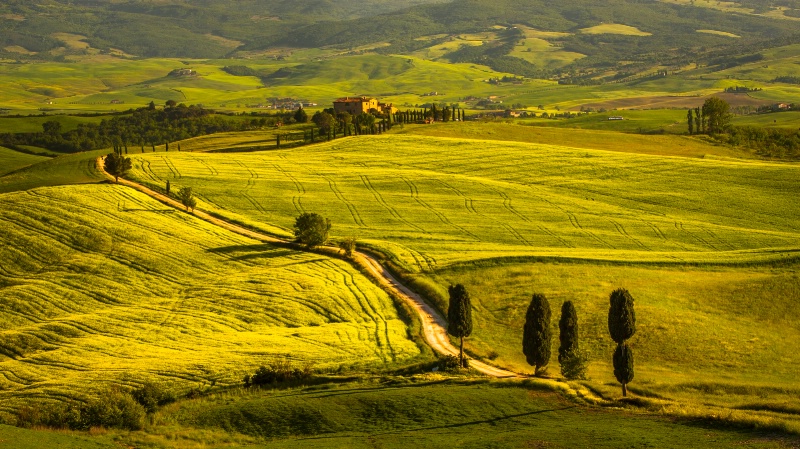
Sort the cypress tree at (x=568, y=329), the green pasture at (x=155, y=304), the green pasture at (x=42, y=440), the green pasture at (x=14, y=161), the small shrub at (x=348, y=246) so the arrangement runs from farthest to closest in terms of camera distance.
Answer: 1. the green pasture at (x=14, y=161)
2. the small shrub at (x=348, y=246)
3. the cypress tree at (x=568, y=329)
4. the green pasture at (x=155, y=304)
5. the green pasture at (x=42, y=440)

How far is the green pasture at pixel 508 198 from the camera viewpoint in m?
101

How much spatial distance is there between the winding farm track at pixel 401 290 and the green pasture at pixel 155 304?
1964 mm

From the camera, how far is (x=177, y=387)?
56594mm

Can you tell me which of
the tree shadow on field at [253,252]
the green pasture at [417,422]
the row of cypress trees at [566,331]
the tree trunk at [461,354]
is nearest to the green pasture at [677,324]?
the tree trunk at [461,354]

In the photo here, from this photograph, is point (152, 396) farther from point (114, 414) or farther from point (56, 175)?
point (56, 175)

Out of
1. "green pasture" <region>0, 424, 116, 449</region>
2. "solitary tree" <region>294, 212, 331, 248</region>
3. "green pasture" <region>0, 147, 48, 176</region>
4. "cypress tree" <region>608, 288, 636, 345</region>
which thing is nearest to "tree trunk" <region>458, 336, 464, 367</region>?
"cypress tree" <region>608, 288, 636, 345</region>

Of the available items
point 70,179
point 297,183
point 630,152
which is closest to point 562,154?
point 630,152

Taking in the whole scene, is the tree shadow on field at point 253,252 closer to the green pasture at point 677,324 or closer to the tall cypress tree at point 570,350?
the green pasture at point 677,324

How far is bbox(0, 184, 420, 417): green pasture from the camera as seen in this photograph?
199ft

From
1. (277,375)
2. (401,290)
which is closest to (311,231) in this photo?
(401,290)

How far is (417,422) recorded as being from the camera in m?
50.2

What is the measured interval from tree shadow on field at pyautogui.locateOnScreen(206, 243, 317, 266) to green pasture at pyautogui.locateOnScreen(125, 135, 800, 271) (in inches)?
400

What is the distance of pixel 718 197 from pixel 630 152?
1348 inches

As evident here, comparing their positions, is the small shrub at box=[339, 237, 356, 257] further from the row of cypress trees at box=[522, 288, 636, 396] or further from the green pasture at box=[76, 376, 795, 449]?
the green pasture at box=[76, 376, 795, 449]
